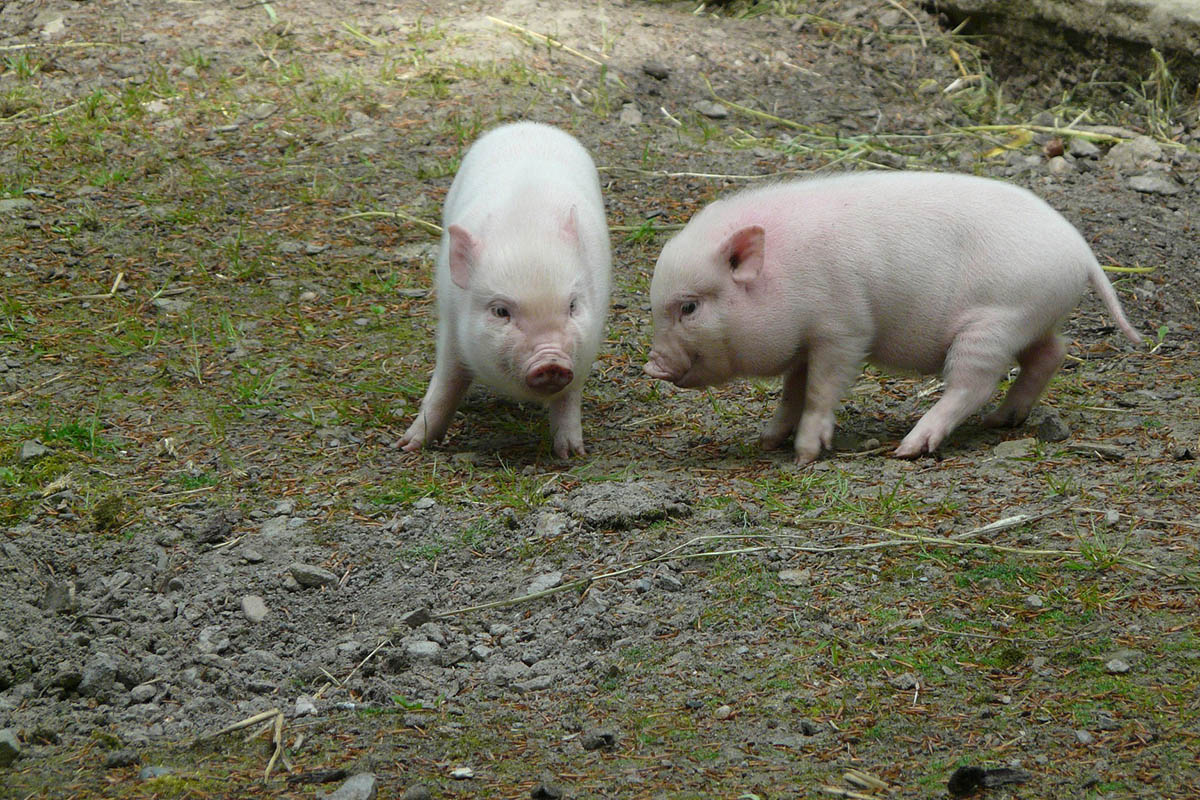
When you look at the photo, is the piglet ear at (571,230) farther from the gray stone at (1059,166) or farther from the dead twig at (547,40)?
the dead twig at (547,40)

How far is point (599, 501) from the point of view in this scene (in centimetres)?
463

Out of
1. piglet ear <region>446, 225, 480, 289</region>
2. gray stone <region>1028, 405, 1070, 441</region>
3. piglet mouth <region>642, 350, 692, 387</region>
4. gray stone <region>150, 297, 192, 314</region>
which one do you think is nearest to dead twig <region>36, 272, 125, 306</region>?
gray stone <region>150, 297, 192, 314</region>

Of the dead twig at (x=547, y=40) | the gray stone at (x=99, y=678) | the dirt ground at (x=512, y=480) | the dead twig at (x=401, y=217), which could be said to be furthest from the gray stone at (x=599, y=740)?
the dead twig at (x=547, y=40)

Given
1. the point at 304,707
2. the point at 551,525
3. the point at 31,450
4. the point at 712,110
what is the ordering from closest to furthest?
the point at 304,707 < the point at 551,525 < the point at 31,450 < the point at 712,110

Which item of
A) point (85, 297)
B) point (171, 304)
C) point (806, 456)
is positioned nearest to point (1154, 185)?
point (806, 456)

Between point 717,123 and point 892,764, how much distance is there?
21.1 ft

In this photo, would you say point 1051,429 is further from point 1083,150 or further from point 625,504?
point 1083,150

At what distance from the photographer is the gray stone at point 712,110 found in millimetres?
9039

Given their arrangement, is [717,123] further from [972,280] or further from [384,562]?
[384,562]

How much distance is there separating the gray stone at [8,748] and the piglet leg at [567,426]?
2.65 m

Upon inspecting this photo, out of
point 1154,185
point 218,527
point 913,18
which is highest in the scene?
point 913,18

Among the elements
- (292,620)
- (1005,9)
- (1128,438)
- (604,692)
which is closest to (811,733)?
(604,692)

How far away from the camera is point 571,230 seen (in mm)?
5316

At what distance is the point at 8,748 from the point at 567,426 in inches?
107
